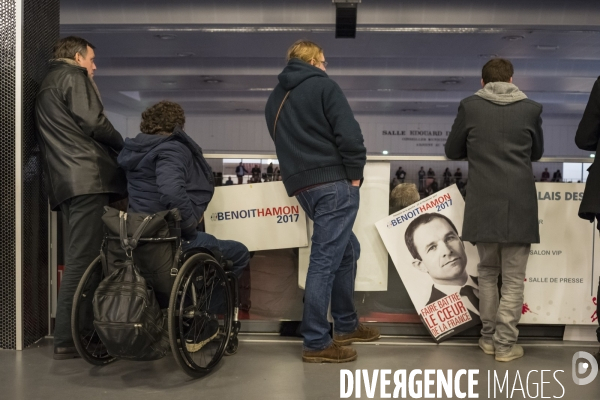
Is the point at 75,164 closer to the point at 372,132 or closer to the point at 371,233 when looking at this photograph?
the point at 371,233

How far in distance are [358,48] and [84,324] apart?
8105 millimetres

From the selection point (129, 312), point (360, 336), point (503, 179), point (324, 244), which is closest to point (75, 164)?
point (129, 312)

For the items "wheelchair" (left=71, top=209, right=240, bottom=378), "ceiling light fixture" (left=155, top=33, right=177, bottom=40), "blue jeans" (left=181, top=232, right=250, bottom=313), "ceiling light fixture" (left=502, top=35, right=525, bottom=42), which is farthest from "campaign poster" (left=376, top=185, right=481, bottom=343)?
"ceiling light fixture" (left=155, top=33, right=177, bottom=40)

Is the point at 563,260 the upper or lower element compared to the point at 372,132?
lower

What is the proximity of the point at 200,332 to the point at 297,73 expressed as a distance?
1.33 metres

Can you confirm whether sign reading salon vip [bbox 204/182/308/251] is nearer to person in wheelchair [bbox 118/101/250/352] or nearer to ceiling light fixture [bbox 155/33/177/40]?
person in wheelchair [bbox 118/101/250/352]

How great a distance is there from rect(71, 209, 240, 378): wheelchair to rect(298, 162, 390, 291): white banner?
25.1 inches

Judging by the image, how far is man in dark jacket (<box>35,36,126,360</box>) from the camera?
3.25m

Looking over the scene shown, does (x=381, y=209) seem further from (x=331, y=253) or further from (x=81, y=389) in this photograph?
(x=81, y=389)

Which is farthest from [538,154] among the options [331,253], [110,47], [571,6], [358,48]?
[110,47]

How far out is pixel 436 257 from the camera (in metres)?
3.69

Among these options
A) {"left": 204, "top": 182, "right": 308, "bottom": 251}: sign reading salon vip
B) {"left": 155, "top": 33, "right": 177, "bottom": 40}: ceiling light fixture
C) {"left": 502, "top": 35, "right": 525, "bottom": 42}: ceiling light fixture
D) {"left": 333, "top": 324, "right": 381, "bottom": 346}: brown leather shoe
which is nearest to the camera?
{"left": 333, "top": 324, "right": 381, "bottom": 346}: brown leather shoe

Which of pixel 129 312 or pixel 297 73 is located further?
pixel 297 73

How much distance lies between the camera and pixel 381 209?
372cm
